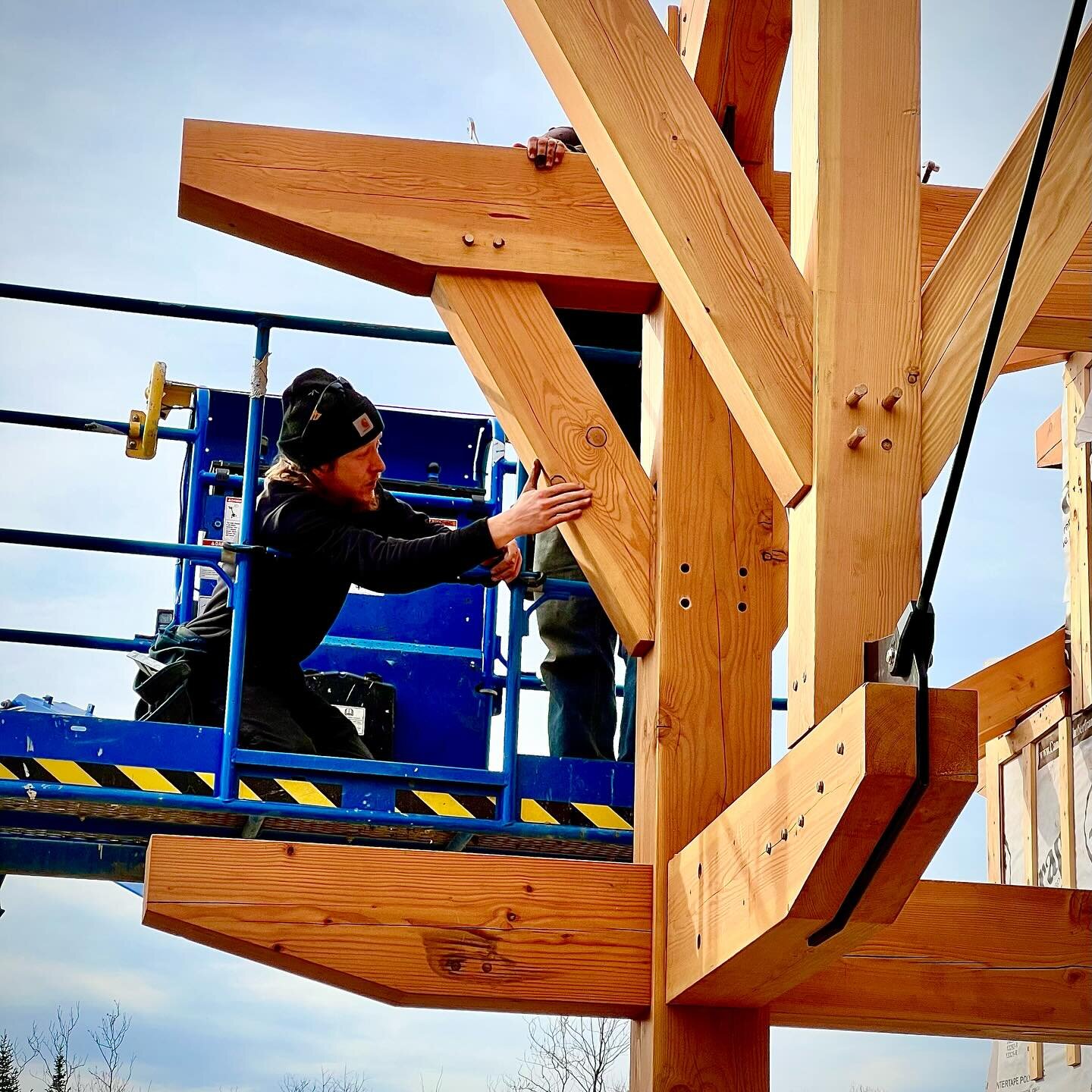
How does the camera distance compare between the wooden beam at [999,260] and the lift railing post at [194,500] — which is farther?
the lift railing post at [194,500]

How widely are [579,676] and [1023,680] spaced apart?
2.18m

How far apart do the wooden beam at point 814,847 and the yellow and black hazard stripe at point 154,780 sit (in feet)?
5.98

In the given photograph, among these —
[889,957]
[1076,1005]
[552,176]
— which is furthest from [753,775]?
[552,176]

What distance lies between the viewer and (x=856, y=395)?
3.04 m

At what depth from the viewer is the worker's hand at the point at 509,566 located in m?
5.21

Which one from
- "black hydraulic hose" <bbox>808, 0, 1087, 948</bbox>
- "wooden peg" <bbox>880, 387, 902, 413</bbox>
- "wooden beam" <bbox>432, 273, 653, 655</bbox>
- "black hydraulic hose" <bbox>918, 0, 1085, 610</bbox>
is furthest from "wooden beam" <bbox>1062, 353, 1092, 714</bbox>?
"black hydraulic hose" <bbox>918, 0, 1085, 610</bbox>

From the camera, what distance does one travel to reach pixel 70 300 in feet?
17.6

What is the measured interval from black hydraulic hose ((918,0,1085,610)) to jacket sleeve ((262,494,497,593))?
228 cm

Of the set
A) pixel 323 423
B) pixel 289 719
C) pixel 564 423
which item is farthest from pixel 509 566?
pixel 564 423

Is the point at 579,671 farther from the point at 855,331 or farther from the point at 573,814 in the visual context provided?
the point at 855,331

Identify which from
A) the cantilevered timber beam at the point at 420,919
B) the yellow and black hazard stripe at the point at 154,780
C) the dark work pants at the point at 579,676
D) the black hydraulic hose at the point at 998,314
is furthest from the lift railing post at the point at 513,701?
the black hydraulic hose at the point at 998,314

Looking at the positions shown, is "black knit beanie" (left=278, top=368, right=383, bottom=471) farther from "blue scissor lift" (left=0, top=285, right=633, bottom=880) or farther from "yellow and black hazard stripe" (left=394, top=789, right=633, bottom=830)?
"yellow and black hazard stripe" (left=394, top=789, right=633, bottom=830)

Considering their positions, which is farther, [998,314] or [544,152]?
[544,152]

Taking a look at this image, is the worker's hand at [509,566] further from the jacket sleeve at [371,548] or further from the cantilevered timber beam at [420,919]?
the cantilevered timber beam at [420,919]
